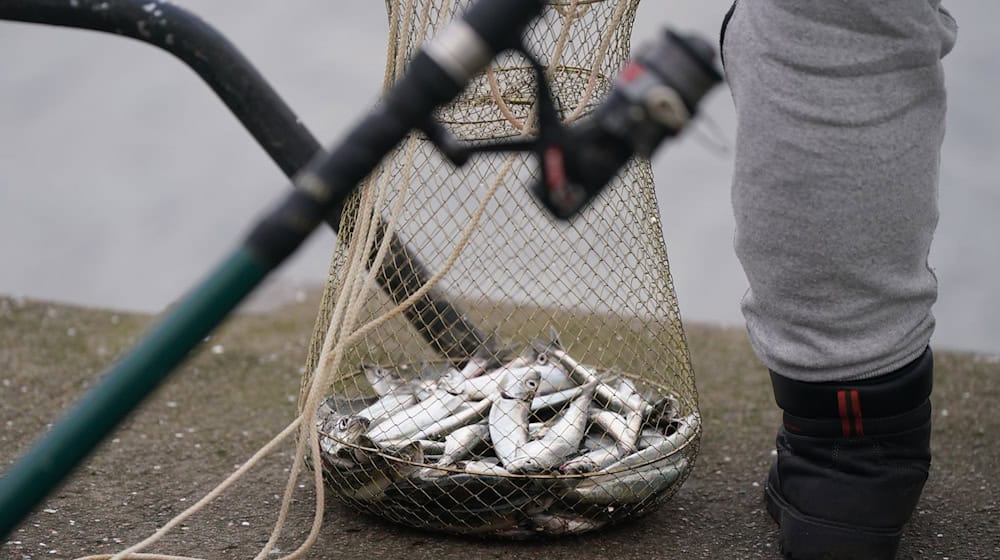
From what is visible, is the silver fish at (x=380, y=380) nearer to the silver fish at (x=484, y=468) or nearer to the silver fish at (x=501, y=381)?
the silver fish at (x=501, y=381)

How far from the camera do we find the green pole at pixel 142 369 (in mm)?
739

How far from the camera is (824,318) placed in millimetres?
1071

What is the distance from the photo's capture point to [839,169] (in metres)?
1.02

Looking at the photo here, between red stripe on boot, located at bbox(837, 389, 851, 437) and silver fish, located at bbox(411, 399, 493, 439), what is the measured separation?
1.51 feet

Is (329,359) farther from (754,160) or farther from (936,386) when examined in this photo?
(936,386)

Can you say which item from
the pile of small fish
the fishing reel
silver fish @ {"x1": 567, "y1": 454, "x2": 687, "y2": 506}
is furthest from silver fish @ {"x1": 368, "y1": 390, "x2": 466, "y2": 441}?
the fishing reel

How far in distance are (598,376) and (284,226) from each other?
775 mm

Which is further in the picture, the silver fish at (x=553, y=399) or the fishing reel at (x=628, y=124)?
the silver fish at (x=553, y=399)

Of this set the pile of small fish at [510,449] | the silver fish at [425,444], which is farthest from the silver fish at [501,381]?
the silver fish at [425,444]

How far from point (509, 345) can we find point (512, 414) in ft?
0.56

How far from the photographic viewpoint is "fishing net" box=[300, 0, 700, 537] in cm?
123

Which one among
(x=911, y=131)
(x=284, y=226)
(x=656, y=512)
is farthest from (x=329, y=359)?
(x=911, y=131)

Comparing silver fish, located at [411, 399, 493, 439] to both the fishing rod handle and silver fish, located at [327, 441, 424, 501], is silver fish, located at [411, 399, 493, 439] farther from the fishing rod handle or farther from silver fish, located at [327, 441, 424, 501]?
the fishing rod handle

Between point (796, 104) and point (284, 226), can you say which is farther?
point (796, 104)
